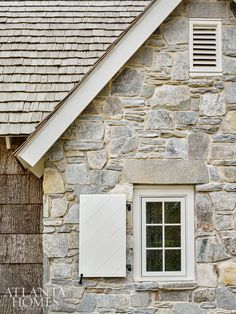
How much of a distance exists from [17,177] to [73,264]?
1.49 metres

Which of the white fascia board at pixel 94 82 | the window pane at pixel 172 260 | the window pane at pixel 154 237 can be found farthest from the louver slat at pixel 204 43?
the window pane at pixel 172 260

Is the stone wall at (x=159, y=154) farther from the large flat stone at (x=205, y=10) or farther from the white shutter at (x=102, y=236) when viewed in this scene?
the white shutter at (x=102, y=236)

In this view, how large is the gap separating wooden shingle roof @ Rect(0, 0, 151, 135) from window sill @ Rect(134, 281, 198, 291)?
2.33 metres

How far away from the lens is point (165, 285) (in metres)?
6.00

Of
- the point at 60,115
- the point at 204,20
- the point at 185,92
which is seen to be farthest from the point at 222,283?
the point at 204,20

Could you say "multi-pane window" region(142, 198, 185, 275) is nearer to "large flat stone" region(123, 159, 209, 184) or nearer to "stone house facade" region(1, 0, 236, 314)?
"stone house facade" region(1, 0, 236, 314)

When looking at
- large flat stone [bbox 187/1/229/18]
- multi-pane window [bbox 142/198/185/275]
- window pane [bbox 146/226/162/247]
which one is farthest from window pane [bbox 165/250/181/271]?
large flat stone [bbox 187/1/229/18]

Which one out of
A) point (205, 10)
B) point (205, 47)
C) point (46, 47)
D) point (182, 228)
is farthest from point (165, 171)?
point (46, 47)

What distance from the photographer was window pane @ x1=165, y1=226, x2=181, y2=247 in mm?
6223

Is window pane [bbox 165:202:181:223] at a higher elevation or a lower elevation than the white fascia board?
lower

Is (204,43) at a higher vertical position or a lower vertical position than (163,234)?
higher

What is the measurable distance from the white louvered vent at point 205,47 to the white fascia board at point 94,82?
458mm

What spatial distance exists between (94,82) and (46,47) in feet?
7.10

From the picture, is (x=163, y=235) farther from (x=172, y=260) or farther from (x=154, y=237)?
(x=172, y=260)
